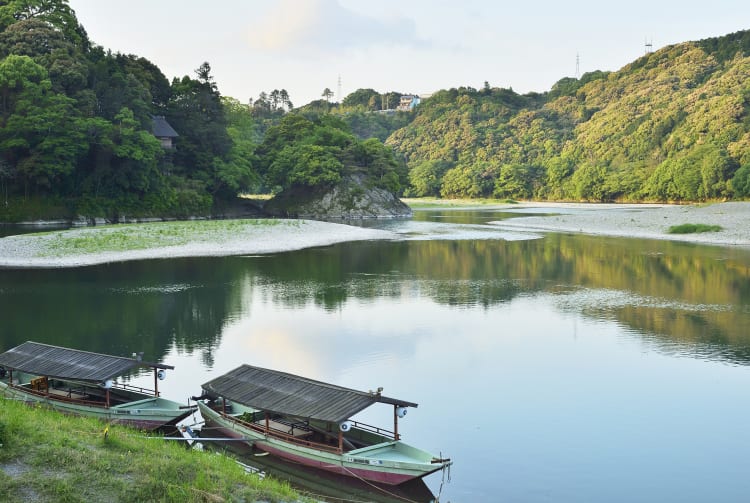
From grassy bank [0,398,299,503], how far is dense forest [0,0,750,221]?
66.9 meters

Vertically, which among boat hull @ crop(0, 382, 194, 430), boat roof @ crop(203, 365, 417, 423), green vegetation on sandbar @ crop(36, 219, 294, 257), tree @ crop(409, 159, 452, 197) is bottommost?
boat hull @ crop(0, 382, 194, 430)

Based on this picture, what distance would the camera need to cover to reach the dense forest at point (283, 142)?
72188mm

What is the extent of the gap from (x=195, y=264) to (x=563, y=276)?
24.9 metres

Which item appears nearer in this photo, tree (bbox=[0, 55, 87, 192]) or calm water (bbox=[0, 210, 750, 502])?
calm water (bbox=[0, 210, 750, 502])

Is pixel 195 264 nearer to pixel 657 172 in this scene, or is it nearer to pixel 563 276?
pixel 563 276

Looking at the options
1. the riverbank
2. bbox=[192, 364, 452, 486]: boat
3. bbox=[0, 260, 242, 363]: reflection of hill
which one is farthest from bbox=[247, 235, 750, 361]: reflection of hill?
bbox=[192, 364, 452, 486]: boat

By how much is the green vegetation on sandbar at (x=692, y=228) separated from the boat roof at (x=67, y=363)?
61.1 meters

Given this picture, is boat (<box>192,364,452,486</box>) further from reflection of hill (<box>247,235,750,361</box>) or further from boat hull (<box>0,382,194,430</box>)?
reflection of hill (<box>247,235,750,361</box>)

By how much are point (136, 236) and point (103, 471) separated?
46.5 m

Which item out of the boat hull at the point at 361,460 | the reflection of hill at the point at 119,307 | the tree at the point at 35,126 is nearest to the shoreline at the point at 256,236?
the reflection of hill at the point at 119,307

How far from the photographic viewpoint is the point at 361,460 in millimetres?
13219

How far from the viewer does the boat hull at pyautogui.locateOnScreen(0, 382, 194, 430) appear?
1536 cm

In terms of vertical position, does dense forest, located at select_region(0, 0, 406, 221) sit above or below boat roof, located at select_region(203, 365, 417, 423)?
above

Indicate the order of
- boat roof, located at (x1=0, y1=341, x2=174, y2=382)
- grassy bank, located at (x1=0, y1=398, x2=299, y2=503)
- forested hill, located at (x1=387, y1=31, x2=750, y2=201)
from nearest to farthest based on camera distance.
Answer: grassy bank, located at (x1=0, y1=398, x2=299, y2=503), boat roof, located at (x1=0, y1=341, x2=174, y2=382), forested hill, located at (x1=387, y1=31, x2=750, y2=201)
